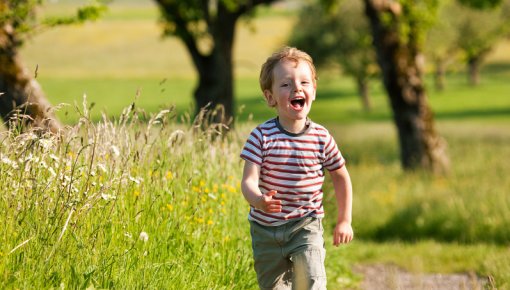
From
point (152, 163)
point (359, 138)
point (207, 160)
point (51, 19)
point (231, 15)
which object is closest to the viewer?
point (152, 163)

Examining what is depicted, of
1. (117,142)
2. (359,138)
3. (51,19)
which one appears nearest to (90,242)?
(117,142)

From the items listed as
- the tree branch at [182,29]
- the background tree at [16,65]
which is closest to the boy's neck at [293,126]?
the background tree at [16,65]

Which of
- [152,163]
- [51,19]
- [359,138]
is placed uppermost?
[51,19]

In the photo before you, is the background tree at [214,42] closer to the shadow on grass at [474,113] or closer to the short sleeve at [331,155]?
the short sleeve at [331,155]

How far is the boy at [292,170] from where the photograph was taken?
4497 mm

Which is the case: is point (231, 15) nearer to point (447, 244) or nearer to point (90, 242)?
point (447, 244)

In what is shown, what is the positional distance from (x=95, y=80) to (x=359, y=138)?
139 feet

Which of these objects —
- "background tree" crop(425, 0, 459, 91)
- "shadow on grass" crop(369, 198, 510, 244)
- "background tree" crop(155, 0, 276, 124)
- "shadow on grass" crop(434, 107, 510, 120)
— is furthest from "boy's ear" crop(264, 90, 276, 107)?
"background tree" crop(425, 0, 459, 91)

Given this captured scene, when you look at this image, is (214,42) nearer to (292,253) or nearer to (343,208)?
(343,208)

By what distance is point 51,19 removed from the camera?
9320 millimetres

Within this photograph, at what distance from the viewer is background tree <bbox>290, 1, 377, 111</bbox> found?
135 ft

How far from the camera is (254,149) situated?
452 cm

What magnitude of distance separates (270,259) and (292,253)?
0.52 ft

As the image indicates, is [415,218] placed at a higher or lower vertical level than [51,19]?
lower
